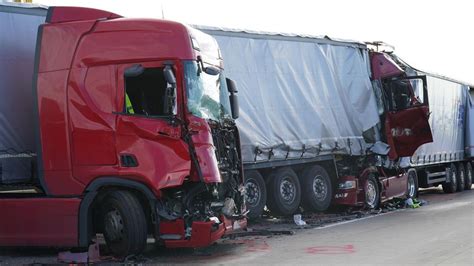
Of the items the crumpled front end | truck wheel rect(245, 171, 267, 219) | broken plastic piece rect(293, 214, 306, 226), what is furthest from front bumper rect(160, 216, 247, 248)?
broken plastic piece rect(293, 214, 306, 226)

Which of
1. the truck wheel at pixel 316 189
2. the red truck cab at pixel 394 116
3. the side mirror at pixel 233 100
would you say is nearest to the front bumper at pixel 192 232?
the side mirror at pixel 233 100

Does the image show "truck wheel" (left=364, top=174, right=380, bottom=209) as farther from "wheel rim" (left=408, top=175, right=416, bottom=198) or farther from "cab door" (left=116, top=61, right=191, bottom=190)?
"cab door" (left=116, top=61, right=191, bottom=190)

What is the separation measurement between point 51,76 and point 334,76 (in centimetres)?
814

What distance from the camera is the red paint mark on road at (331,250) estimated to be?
9.42m

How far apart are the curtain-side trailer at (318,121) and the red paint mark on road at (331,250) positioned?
322 cm

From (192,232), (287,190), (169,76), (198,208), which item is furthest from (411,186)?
(169,76)

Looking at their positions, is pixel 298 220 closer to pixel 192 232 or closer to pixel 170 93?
pixel 192 232

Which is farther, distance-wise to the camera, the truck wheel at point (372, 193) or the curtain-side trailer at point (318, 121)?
the truck wheel at point (372, 193)

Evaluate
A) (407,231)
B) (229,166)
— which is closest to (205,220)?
(229,166)

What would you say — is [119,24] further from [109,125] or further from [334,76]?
[334,76]

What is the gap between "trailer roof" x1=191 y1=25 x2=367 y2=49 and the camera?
12.7 metres

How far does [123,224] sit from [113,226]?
0.24m

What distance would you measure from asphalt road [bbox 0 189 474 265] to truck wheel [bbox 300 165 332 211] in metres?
1.55

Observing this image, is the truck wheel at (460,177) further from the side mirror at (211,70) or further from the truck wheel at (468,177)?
the side mirror at (211,70)
